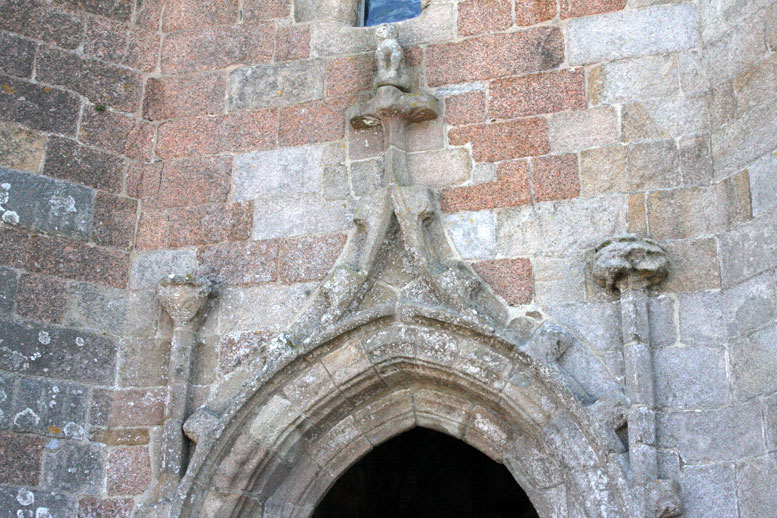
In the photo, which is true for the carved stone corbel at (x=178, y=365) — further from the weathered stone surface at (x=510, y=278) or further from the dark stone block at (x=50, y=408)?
the weathered stone surface at (x=510, y=278)

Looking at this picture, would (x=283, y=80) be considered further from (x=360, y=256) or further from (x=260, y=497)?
(x=260, y=497)

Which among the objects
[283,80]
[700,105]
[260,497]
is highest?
[283,80]

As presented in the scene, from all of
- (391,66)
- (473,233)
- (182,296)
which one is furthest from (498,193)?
(182,296)

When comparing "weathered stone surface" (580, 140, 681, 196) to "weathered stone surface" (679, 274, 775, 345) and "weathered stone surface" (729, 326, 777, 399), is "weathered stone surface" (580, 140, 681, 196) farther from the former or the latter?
"weathered stone surface" (729, 326, 777, 399)

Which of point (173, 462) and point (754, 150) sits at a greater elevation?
point (754, 150)

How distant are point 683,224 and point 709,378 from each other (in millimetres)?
776

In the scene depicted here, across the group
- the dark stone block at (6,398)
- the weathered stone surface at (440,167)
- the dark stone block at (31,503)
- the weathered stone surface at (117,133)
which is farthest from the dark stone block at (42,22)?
the dark stone block at (31,503)

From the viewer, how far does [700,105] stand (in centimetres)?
590

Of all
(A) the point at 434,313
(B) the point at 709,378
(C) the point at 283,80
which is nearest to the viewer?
(B) the point at 709,378

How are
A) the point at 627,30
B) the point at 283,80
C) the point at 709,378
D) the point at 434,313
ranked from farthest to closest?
the point at 283,80 < the point at 627,30 < the point at 434,313 < the point at 709,378

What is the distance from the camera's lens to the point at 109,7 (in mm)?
6898

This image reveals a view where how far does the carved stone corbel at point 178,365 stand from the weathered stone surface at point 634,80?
2.26 metres

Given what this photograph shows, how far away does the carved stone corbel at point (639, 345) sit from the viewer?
515 cm

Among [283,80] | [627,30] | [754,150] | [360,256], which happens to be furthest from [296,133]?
[754,150]
